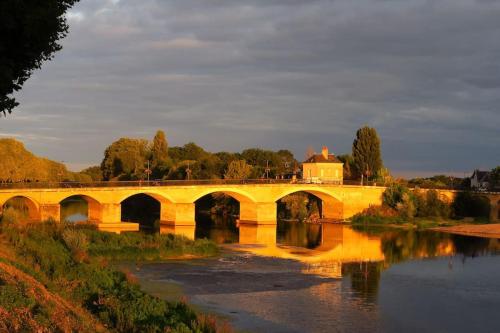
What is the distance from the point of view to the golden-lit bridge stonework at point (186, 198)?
60094 millimetres

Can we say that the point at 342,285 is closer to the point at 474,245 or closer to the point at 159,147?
the point at 474,245

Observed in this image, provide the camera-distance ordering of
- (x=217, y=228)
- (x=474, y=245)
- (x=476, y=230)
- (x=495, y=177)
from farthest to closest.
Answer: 1. (x=495, y=177)
2. (x=217, y=228)
3. (x=476, y=230)
4. (x=474, y=245)

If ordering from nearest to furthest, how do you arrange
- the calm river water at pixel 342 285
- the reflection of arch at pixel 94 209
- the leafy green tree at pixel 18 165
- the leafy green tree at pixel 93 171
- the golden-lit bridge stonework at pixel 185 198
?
the calm river water at pixel 342 285 < the golden-lit bridge stonework at pixel 185 198 < the reflection of arch at pixel 94 209 < the leafy green tree at pixel 18 165 < the leafy green tree at pixel 93 171

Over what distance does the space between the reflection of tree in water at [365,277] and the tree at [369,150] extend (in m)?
55.8

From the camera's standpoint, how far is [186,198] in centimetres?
6881

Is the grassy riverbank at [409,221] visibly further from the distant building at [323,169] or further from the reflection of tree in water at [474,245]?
the distant building at [323,169]

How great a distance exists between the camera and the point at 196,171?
95.6 metres

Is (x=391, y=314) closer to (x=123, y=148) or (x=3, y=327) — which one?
(x=3, y=327)

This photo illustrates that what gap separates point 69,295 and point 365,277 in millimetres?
18634

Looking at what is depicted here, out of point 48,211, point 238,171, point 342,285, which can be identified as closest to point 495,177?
point 238,171

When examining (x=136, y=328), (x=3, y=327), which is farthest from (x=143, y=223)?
(x=3, y=327)

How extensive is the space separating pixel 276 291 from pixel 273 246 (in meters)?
21.8

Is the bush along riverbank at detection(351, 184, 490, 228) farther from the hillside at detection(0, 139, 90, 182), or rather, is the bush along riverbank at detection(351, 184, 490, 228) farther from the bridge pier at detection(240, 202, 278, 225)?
the hillside at detection(0, 139, 90, 182)

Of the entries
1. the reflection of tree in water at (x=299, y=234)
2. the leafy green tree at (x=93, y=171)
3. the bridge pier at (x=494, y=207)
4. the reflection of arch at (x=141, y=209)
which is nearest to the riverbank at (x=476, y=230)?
the bridge pier at (x=494, y=207)
